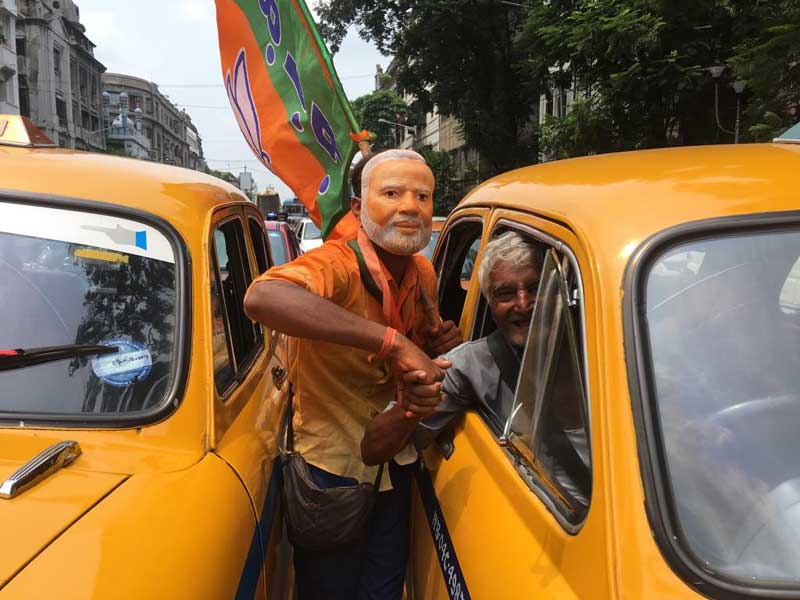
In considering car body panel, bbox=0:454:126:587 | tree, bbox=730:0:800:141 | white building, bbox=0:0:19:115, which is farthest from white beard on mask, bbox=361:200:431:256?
white building, bbox=0:0:19:115

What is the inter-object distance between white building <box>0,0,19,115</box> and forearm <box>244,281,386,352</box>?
133ft

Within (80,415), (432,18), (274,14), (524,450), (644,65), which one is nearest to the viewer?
(524,450)

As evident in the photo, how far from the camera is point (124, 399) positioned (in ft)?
6.16

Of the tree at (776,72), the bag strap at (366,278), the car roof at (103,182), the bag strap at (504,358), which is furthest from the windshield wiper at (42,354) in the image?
the tree at (776,72)

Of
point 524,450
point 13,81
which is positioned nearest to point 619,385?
point 524,450

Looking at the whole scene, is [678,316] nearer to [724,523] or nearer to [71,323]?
[724,523]

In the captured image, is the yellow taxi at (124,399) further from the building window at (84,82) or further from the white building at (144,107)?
the white building at (144,107)

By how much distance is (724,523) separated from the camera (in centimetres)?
113

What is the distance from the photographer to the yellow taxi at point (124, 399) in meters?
1.35

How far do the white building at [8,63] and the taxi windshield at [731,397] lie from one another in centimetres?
4132

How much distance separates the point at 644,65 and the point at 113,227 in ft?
31.4

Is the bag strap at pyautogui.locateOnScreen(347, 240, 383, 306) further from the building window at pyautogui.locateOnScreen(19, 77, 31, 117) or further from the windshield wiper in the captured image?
the building window at pyautogui.locateOnScreen(19, 77, 31, 117)

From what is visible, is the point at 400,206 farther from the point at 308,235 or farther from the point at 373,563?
the point at 308,235

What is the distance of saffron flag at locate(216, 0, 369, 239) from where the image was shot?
2805 mm
